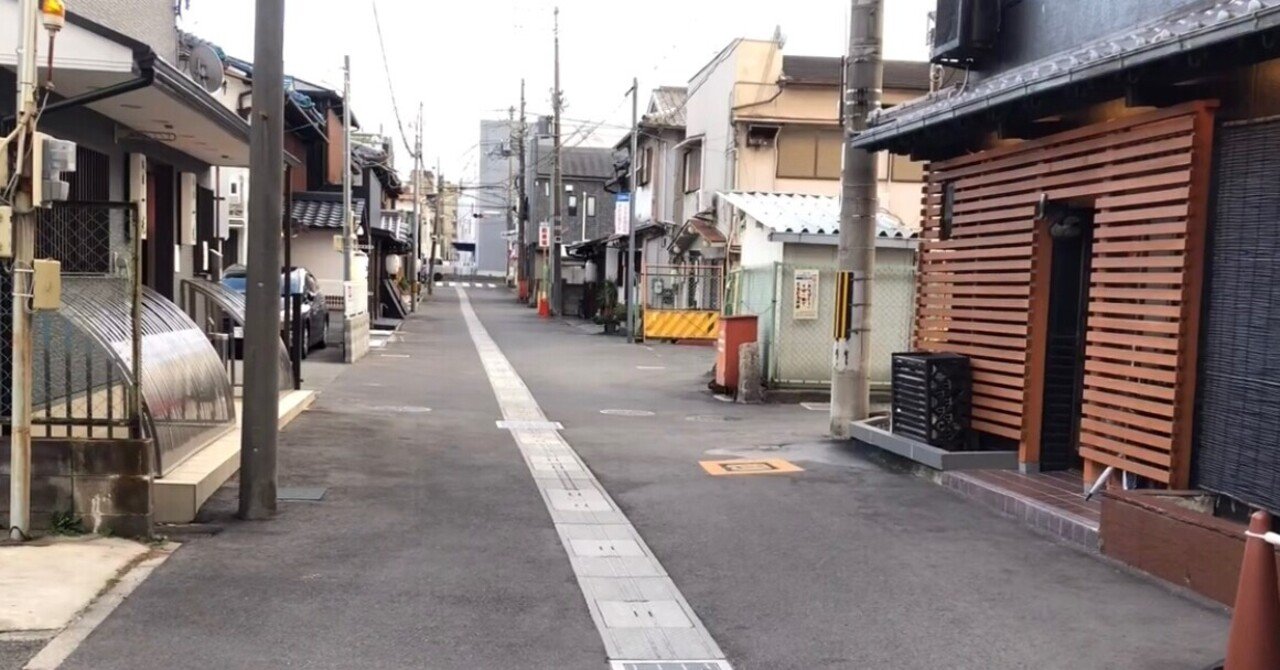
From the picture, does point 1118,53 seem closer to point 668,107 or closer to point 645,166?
point 645,166

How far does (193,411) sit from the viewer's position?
29.1ft

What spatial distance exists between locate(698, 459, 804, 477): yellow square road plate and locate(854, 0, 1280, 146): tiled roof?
3.38 m

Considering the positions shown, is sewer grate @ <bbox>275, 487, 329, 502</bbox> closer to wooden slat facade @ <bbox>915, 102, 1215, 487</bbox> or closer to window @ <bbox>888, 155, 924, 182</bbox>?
wooden slat facade @ <bbox>915, 102, 1215, 487</bbox>

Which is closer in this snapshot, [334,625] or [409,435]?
[334,625]

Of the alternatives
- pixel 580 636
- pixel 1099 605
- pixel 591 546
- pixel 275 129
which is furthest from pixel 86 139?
pixel 1099 605

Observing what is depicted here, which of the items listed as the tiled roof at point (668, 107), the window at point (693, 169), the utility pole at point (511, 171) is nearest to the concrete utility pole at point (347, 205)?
the window at point (693, 169)

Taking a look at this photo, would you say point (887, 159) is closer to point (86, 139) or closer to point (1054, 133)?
point (1054, 133)

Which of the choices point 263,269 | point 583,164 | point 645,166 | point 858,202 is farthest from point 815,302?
point 583,164

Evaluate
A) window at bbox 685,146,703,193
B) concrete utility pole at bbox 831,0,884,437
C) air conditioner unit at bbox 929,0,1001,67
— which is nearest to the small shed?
concrete utility pole at bbox 831,0,884,437

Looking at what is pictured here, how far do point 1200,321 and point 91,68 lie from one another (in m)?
8.32

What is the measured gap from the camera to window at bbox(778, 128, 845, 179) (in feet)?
88.8

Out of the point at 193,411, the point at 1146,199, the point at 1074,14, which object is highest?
the point at 1074,14

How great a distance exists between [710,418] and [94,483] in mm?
9163

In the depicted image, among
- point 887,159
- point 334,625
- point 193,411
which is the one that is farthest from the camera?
point 887,159
